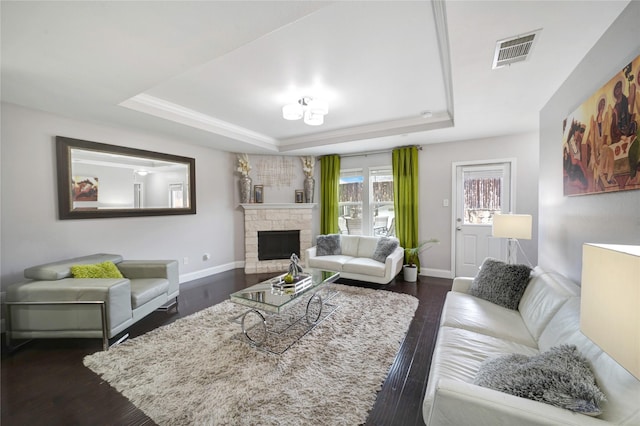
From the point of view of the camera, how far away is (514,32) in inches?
64.7

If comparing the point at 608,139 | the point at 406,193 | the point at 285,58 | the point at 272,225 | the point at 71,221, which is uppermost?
the point at 285,58

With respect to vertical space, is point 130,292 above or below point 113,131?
below

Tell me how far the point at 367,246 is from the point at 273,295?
7.97 feet

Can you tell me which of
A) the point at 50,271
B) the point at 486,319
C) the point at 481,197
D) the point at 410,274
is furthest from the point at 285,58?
the point at 481,197

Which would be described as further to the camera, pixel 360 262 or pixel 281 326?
pixel 360 262

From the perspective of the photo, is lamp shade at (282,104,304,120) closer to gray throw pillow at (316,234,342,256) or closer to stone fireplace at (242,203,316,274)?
gray throw pillow at (316,234,342,256)

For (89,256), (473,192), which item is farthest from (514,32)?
(89,256)

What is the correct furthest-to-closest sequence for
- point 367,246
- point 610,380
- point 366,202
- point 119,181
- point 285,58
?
point 366,202 → point 367,246 → point 119,181 → point 285,58 → point 610,380

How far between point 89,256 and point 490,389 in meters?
4.12

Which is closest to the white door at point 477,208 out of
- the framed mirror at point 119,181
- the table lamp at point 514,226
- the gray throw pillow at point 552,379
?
the table lamp at point 514,226

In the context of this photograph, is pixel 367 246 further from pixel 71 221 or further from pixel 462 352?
pixel 71 221

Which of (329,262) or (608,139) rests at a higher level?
(608,139)

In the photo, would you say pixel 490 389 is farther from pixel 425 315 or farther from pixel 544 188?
pixel 544 188

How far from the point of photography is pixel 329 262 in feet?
13.7
